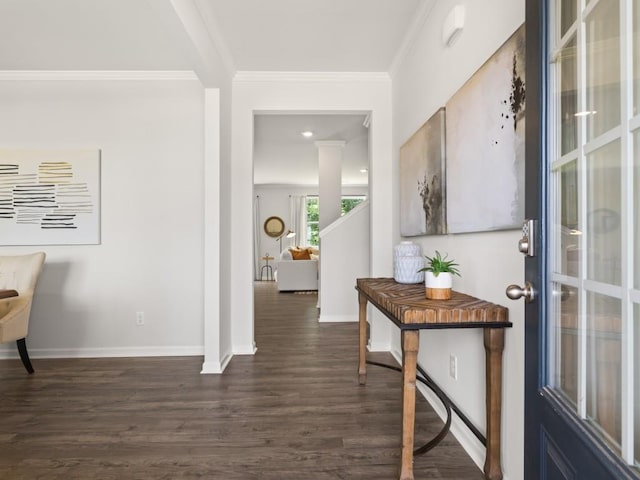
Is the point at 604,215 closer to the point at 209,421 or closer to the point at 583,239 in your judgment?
the point at 583,239

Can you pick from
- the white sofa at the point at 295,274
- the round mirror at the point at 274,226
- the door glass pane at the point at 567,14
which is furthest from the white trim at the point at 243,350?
the round mirror at the point at 274,226

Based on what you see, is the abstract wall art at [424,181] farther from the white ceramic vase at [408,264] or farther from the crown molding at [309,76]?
the crown molding at [309,76]

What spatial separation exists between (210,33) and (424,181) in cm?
179

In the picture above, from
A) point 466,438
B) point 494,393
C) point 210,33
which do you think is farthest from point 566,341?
point 210,33

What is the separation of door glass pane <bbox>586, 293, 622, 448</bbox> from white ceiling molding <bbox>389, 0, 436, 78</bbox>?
2.13 meters

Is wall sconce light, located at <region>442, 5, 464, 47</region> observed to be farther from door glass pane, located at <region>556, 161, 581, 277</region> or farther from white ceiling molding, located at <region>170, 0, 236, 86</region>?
white ceiling molding, located at <region>170, 0, 236, 86</region>

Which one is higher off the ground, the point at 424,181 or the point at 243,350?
the point at 424,181

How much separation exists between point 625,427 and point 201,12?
273 cm

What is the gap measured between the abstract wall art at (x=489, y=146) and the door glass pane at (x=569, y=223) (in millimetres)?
434

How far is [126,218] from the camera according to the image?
3098 millimetres

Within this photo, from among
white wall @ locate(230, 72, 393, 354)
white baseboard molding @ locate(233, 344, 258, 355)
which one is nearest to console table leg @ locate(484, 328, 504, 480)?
white wall @ locate(230, 72, 393, 354)

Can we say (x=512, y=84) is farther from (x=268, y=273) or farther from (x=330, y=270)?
(x=268, y=273)

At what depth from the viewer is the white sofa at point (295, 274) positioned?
672 cm

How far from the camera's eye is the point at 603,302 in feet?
2.38
